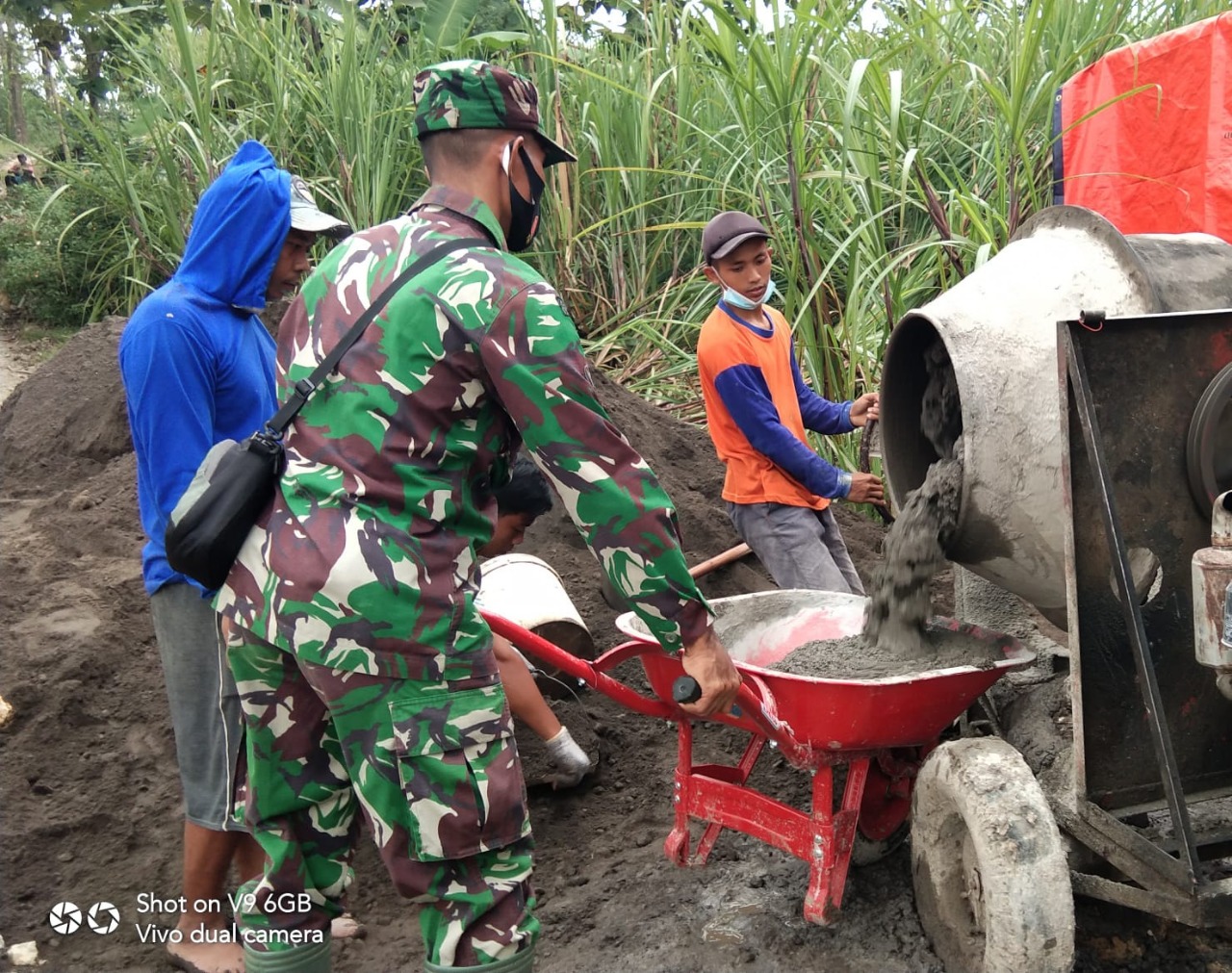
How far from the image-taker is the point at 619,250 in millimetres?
6668

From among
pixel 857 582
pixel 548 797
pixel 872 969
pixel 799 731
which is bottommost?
pixel 548 797

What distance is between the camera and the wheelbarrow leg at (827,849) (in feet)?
8.01

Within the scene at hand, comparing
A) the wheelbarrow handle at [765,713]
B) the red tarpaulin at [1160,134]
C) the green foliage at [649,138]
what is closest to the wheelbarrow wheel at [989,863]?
the wheelbarrow handle at [765,713]

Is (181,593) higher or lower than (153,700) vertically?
higher

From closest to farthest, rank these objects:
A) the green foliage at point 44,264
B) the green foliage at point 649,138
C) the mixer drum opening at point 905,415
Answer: the mixer drum opening at point 905,415, the green foliage at point 649,138, the green foliage at point 44,264

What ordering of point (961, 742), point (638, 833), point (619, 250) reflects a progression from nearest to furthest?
point (961, 742), point (638, 833), point (619, 250)

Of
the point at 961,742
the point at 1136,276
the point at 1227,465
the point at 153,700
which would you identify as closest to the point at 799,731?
the point at 961,742

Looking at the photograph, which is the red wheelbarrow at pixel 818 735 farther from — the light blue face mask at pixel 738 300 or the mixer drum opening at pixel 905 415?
the light blue face mask at pixel 738 300

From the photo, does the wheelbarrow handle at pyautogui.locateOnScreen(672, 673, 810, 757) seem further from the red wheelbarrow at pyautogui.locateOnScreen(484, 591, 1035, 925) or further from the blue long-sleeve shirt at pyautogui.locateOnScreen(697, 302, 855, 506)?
the blue long-sleeve shirt at pyautogui.locateOnScreen(697, 302, 855, 506)

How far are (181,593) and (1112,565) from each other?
2.03m

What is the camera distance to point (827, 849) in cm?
245

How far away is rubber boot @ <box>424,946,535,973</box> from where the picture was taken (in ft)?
6.27

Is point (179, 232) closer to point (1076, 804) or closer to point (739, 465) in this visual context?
point (739, 465)

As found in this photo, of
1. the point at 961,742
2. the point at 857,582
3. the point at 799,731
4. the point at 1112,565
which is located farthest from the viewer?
the point at 857,582
